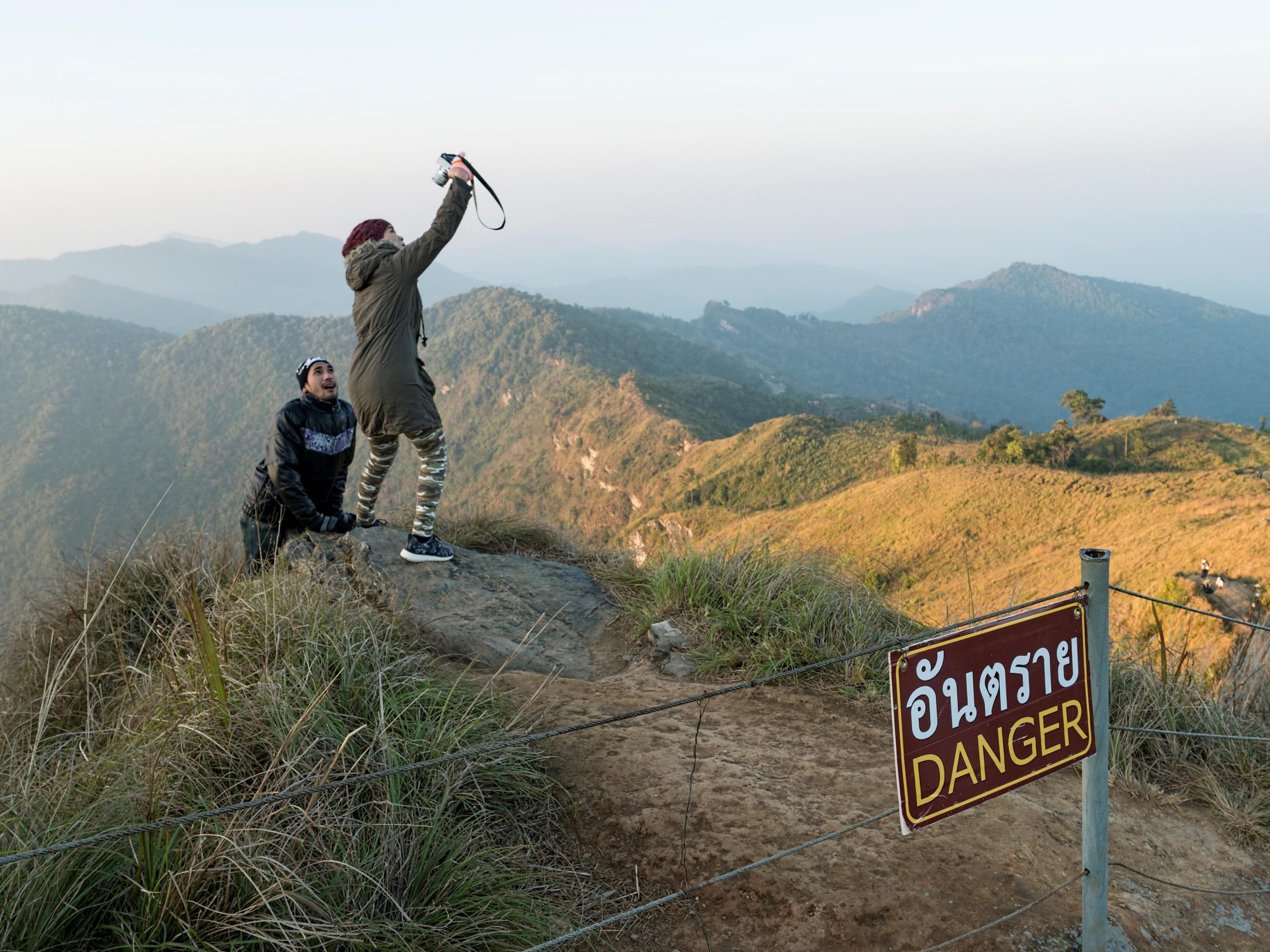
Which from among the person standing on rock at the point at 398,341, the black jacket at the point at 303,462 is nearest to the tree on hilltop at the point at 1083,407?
the person standing on rock at the point at 398,341

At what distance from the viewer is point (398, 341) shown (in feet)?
16.7

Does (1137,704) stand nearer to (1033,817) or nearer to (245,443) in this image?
(1033,817)

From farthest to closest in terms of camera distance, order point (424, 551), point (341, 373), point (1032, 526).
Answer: point (341, 373) → point (1032, 526) → point (424, 551)

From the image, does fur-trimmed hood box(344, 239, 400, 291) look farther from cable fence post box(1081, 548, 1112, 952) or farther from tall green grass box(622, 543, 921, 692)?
cable fence post box(1081, 548, 1112, 952)

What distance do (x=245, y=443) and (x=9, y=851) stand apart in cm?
7671

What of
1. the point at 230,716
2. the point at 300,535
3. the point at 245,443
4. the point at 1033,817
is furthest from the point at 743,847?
the point at 245,443

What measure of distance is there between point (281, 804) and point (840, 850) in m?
1.92

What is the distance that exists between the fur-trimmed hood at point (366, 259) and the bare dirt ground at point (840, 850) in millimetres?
2811

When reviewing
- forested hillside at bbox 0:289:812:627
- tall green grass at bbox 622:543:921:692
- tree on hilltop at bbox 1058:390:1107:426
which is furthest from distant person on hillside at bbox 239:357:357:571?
tree on hilltop at bbox 1058:390:1107:426

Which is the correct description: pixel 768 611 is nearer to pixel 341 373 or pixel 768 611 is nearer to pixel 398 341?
pixel 398 341

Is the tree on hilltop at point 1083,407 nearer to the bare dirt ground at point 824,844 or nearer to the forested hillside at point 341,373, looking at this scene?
the forested hillside at point 341,373

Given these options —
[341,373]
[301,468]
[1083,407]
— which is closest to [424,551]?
[301,468]

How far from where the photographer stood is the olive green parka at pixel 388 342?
505 centimetres

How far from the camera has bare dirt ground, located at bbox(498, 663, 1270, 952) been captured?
8.42ft
